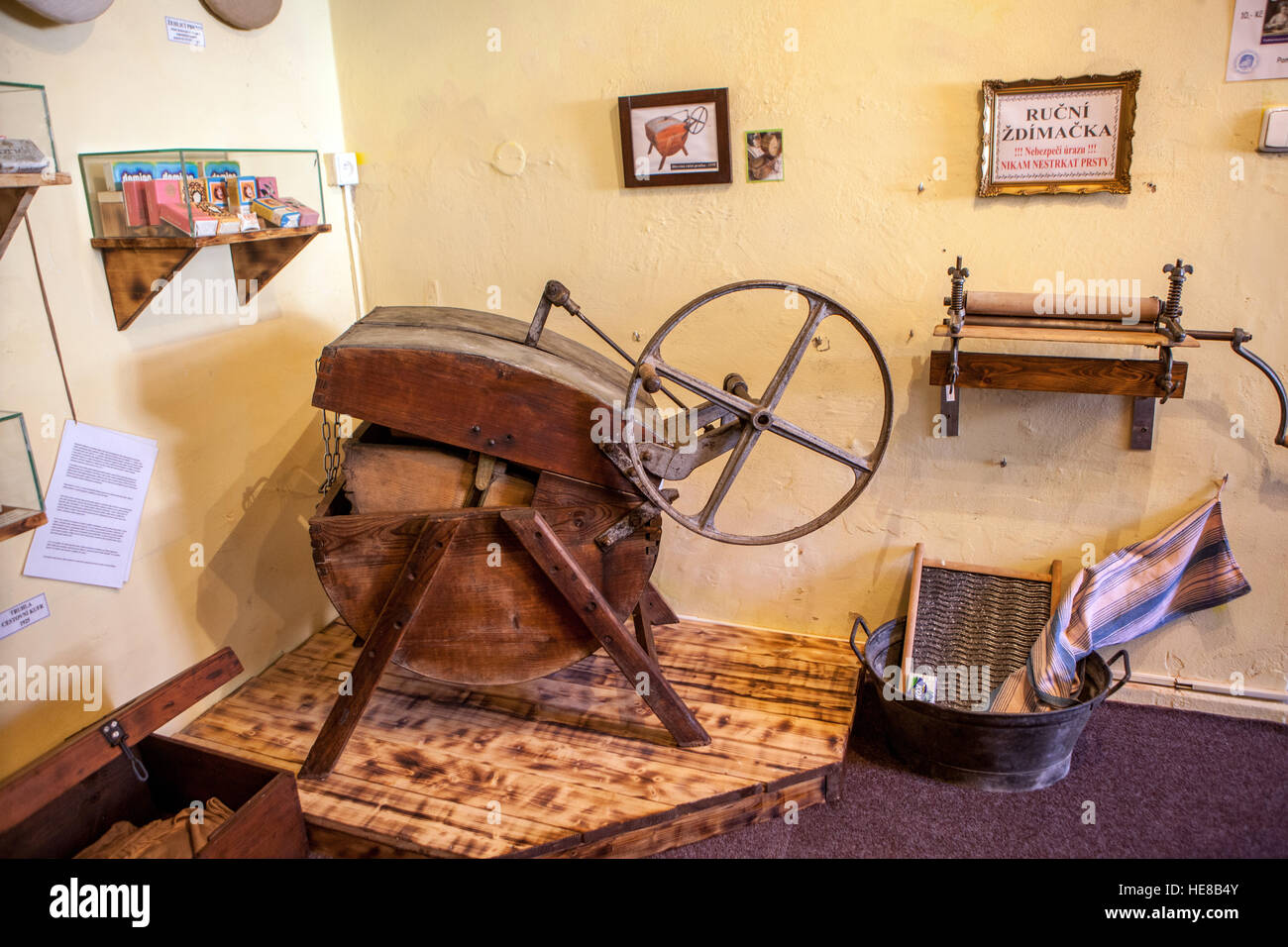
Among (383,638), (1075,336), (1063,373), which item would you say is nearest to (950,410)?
(1063,373)

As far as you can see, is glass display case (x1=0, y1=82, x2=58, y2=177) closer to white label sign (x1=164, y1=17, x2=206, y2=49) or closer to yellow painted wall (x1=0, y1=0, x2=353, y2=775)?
yellow painted wall (x1=0, y1=0, x2=353, y2=775)

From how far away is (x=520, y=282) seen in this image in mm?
3354

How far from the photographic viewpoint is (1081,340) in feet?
8.13

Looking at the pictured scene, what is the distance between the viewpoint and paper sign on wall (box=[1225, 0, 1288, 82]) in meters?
2.44

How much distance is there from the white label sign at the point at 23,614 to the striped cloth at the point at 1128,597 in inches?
105

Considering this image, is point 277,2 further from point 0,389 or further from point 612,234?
point 0,389

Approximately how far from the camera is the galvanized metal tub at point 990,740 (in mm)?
2588

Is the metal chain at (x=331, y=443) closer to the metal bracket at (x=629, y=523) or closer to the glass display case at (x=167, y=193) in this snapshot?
the glass display case at (x=167, y=193)

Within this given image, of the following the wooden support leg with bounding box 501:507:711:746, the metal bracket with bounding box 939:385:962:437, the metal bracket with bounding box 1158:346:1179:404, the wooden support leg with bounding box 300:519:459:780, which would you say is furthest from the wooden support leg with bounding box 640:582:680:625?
the metal bracket with bounding box 1158:346:1179:404

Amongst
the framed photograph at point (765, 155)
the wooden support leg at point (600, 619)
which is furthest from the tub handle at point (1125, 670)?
the framed photograph at point (765, 155)

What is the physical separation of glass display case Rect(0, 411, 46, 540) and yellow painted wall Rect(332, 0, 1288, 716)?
1679mm

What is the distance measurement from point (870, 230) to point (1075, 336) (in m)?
0.71
